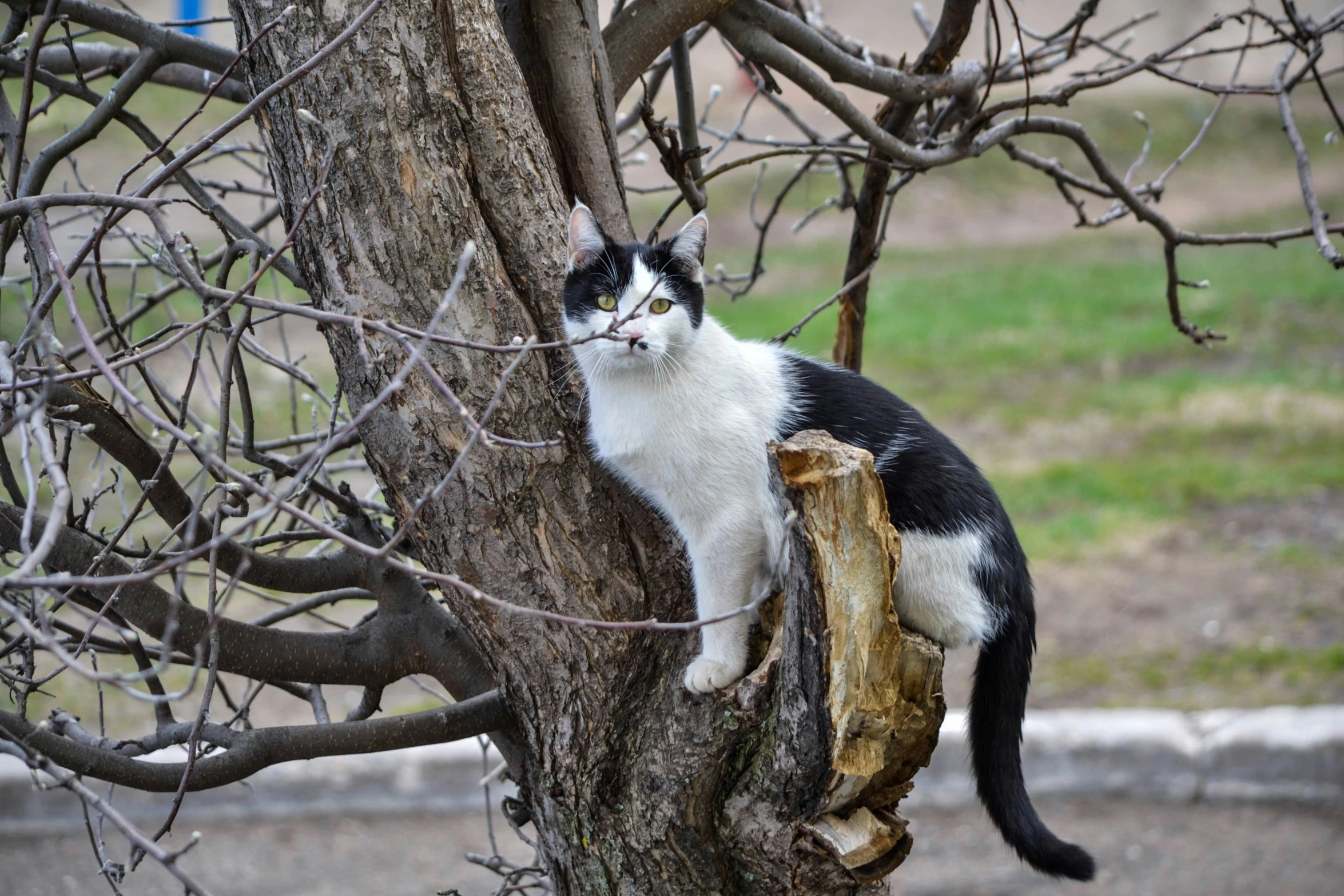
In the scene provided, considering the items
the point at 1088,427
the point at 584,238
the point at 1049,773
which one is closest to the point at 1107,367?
the point at 1088,427


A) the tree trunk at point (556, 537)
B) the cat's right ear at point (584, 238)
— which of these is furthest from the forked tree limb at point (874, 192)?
the tree trunk at point (556, 537)

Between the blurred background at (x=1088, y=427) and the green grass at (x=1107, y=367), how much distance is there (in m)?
0.03

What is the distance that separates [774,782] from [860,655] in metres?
0.25

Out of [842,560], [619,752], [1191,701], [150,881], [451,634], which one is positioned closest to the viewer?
[842,560]

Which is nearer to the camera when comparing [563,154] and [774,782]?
[774,782]

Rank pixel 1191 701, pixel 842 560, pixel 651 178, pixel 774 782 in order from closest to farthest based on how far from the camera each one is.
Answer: pixel 842 560 → pixel 774 782 → pixel 1191 701 → pixel 651 178

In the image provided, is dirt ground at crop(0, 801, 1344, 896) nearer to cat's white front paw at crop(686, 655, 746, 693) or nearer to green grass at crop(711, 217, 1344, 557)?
green grass at crop(711, 217, 1344, 557)

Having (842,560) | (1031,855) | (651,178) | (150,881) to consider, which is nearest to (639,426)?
(842,560)

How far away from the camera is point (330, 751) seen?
1.86m

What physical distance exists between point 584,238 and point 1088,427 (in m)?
5.88

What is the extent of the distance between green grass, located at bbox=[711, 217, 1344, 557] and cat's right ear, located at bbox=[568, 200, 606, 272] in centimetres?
409

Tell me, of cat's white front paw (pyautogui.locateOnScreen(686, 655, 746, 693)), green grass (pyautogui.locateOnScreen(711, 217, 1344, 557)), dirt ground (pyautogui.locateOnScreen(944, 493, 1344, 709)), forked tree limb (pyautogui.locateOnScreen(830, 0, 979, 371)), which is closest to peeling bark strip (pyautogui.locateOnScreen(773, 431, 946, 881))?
cat's white front paw (pyautogui.locateOnScreen(686, 655, 746, 693))

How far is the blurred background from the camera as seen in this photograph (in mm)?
3934

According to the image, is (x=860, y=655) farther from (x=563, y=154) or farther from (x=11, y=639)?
(x=11, y=639)
